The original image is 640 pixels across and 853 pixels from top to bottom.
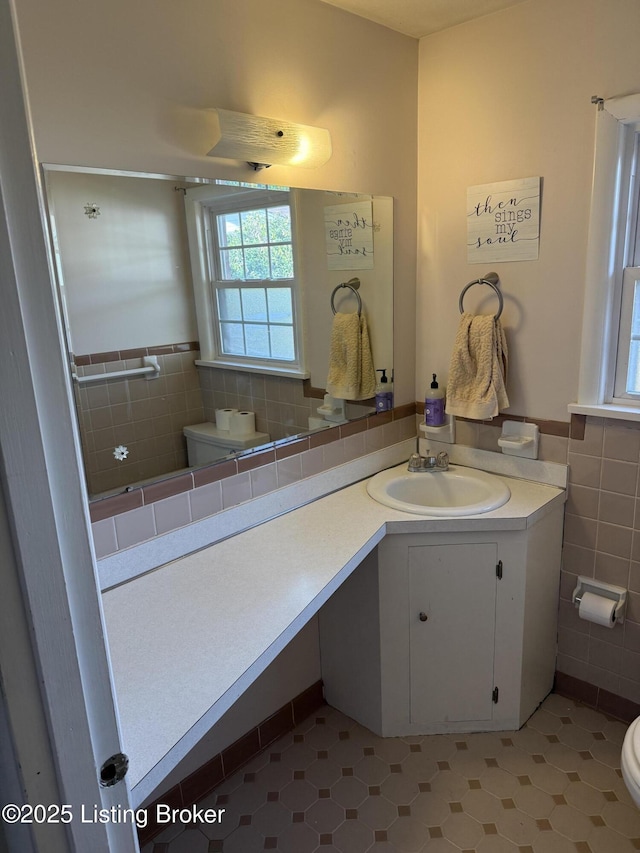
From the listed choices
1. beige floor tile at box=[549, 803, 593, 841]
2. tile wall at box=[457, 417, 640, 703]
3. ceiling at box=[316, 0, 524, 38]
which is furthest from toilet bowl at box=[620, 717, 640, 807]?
ceiling at box=[316, 0, 524, 38]

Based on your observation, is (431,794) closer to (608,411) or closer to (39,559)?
→ (608,411)

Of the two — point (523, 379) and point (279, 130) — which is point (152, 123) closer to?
point (279, 130)

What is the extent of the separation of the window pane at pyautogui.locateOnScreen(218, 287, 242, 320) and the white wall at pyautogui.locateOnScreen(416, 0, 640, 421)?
0.88 m

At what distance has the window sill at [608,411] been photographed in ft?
6.17

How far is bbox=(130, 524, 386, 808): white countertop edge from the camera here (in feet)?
3.23

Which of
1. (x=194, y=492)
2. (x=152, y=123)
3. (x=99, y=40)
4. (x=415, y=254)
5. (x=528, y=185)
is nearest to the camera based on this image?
(x=99, y=40)

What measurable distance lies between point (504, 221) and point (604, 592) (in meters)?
1.36

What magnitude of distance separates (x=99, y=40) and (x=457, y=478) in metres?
1.75

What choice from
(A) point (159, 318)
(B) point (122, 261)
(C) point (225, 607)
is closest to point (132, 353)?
(A) point (159, 318)

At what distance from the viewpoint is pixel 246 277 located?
1.83 metres

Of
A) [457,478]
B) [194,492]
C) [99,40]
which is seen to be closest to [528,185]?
[457,478]

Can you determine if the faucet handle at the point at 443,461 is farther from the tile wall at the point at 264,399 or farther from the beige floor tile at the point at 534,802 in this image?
the beige floor tile at the point at 534,802

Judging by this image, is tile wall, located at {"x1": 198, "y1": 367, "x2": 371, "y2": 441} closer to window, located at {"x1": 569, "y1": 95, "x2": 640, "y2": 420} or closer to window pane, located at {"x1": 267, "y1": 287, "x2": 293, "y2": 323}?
window pane, located at {"x1": 267, "y1": 287, "x2": 293, "y2": 323}

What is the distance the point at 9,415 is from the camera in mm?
521
